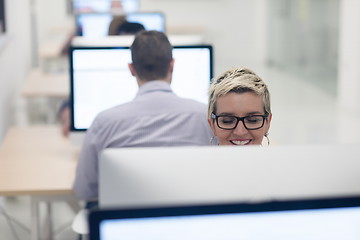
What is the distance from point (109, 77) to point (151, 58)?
423 millimetres

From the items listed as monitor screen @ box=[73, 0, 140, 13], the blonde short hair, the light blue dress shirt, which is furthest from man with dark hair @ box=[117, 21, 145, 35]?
monitor screen @ box=[73, 0, 140, 13]

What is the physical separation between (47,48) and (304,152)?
21.9 ft

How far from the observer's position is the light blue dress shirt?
2.43 meters

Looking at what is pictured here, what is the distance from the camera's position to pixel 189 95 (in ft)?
10.3

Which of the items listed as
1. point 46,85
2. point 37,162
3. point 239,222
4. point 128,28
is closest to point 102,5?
point 46,85

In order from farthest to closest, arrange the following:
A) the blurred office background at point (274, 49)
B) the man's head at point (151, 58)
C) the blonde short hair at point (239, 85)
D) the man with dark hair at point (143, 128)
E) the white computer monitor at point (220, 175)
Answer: the blurred office background at point (274, 49) → the man's head at point (151, 58) → the man with dark hair at point (143, 128) → the blonde short hair at point (239, 85) → the white computer monitor at point (220, 175)

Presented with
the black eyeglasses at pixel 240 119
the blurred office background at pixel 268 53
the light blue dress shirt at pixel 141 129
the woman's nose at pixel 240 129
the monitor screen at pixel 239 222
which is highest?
the monitor screen at pixel 239 222

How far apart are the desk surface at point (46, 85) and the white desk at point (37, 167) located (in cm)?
143

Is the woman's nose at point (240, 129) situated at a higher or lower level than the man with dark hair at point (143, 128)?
higher

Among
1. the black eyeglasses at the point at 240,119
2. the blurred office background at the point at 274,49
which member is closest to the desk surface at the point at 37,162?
the black eyeglasses at the point at 240,119

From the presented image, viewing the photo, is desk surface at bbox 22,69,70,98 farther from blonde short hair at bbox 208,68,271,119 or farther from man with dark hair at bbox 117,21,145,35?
blonde short hair at bbox 208,68,271,119

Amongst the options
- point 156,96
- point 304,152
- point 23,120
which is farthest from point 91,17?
point 304,152

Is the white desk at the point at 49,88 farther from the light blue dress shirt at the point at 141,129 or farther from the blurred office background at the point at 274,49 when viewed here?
the light blue dress shirt at the point at 141,129

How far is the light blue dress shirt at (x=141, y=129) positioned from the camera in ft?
7.98
